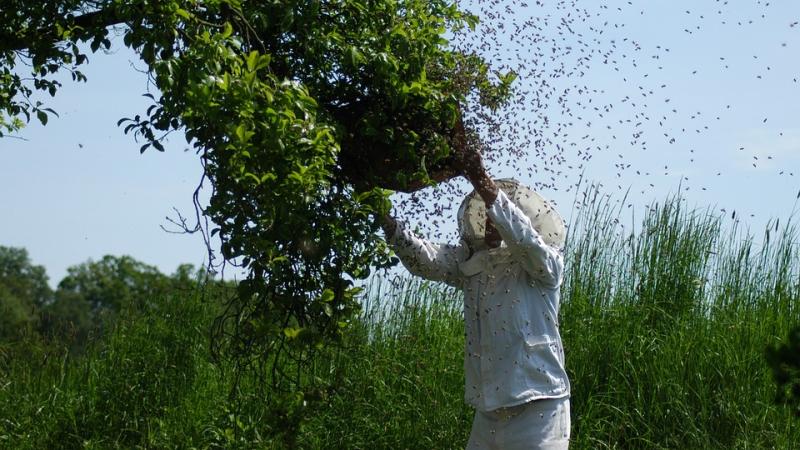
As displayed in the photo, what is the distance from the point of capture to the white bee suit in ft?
13.5

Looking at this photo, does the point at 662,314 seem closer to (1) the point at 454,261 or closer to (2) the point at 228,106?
(1) the point at 454,261

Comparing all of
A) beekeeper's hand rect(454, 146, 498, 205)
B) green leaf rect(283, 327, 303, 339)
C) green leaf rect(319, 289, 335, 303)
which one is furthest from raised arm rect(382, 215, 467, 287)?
green leaf rect(283, 327, 303, 339)

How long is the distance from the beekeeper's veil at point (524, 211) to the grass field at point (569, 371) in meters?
1.68

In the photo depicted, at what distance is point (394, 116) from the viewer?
3971mm

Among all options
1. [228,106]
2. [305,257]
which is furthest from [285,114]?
[305,257]

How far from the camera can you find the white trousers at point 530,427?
13.5 feet

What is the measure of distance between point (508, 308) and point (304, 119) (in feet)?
4.18

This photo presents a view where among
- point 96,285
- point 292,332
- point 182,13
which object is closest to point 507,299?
point 292,332

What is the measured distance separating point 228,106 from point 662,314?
3797 mm

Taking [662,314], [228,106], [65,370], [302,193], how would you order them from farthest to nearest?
1. [65,370]
2. [662,314]
3. [302,193]
4. [228,106]

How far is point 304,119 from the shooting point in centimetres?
348

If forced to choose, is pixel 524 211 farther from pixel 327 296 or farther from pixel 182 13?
pixel 182 13

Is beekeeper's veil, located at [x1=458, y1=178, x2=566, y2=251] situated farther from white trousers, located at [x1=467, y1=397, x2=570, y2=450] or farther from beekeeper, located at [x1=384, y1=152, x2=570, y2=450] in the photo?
white trousers, located at [x1=467, y1=397, x2=570, y2=450]

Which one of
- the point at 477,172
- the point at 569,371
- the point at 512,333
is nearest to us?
the point at 477,172
